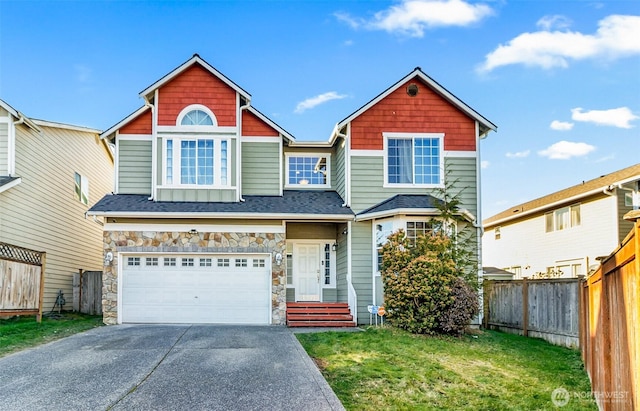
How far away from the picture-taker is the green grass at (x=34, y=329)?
459 inches

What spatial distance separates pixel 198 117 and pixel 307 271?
225 inches

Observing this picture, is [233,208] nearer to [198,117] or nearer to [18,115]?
[198,117]

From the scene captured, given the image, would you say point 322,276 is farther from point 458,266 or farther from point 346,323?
point 458,266

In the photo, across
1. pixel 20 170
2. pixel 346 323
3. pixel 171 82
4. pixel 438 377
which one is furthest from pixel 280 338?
pixel 20 170

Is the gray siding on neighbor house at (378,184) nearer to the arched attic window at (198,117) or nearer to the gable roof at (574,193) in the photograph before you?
the arched attic window at (198,117)

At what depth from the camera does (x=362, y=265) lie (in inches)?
643

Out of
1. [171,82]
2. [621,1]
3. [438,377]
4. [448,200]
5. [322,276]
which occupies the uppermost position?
[621,1]

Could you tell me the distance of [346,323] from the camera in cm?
1558

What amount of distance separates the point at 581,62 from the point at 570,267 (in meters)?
9.14

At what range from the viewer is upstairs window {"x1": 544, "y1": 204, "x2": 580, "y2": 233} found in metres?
23.1

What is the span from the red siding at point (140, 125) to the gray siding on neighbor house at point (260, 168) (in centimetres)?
292

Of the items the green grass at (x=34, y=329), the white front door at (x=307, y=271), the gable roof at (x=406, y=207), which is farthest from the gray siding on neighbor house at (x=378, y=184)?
the green grass at (x=34, y=329)

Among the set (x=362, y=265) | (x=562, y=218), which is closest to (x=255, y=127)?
(x=362, y=265)

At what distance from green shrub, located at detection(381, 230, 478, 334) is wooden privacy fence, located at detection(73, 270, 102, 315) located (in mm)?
10394
